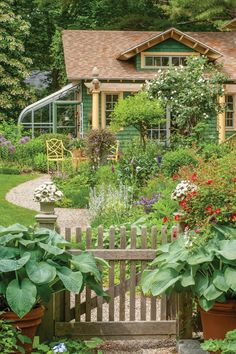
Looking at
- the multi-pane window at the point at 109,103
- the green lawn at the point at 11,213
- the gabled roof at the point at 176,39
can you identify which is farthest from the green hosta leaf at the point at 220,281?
the gabled roof at the point at 176,39

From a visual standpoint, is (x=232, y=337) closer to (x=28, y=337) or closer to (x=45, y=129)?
(x=28, y=337)

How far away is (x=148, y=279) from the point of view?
21.0 feet

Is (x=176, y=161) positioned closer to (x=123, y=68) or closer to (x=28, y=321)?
(x=28, y=321)

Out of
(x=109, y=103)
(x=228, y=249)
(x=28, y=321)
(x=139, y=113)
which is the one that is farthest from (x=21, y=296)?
(x=109, y=103)

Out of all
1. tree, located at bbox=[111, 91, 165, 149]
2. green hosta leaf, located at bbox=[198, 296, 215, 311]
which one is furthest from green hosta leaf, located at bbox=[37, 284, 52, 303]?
tree, located at bbox=[111, 91, 165, 149]

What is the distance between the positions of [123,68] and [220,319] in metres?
21.7

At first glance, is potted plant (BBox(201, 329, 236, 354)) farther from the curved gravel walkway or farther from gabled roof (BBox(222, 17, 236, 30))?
gabled roof (BBox(222, 17, 236, 30))

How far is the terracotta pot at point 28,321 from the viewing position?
593cm

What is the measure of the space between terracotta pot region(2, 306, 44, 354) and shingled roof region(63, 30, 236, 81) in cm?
2061

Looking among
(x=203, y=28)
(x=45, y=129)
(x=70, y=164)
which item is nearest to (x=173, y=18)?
(x=203, y=28)

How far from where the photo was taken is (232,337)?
5473mm

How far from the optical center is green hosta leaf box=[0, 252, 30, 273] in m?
5.75

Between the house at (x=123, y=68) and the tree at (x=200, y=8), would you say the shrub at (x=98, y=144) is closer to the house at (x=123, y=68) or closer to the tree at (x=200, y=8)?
the house at (x=123, y=68)

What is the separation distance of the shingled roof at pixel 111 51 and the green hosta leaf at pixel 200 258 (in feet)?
67.7
